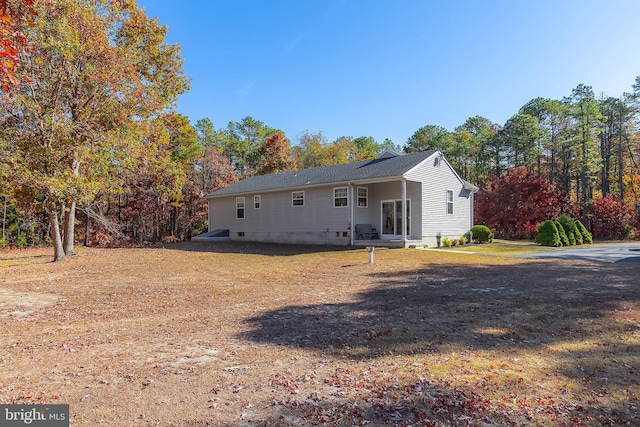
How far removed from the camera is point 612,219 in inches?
1077

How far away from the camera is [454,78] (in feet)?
60.0

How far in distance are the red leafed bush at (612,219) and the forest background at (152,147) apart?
95 millimetres

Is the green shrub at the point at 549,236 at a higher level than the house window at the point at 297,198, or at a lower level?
lower

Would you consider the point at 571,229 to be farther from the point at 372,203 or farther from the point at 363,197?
the point at 363,197

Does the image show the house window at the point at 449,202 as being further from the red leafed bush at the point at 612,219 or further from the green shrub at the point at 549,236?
the red leafed bush at the point at 612,219

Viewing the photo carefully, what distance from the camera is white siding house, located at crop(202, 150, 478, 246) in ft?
62.5

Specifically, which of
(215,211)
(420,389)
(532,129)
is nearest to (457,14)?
(420,389)

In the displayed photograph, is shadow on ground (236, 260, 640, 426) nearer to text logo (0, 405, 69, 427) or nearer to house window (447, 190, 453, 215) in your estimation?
text logo (0, 405, 69, 427)

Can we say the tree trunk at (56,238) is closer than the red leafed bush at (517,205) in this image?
Yes

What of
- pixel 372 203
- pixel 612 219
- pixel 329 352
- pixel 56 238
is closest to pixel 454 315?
pixel 329 352

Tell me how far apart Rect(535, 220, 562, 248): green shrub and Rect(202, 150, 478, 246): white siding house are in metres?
3.76

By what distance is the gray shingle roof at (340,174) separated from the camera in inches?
742

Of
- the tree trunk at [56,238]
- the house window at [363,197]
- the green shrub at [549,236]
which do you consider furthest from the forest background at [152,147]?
the house window at [363,197]

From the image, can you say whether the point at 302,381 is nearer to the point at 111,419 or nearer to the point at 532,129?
the point at 111,419
